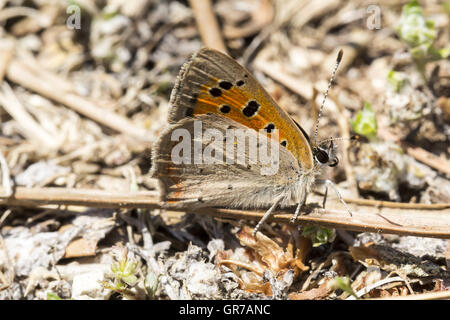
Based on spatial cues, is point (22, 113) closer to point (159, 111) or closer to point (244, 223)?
point (159, 111)

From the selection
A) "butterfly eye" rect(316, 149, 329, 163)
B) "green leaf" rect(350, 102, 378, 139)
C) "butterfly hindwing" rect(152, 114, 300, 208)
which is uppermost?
"green leaf" rect(350, 102, 378, 139)

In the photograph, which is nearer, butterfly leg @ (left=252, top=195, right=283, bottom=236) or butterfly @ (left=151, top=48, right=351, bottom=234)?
butterfly @ (left=151, top=48, right=351, bottom=234)

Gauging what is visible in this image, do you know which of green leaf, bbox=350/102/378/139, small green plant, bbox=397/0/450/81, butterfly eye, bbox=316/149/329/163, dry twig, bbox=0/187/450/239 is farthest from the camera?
small green plant, bbox=397/0/450/81

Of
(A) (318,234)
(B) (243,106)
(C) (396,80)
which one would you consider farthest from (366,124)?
(B) (243,106)

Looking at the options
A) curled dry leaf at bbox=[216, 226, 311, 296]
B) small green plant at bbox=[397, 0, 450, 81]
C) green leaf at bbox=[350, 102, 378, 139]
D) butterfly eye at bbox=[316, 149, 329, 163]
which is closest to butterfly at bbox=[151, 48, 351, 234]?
butterfly eye at bbox=[316, 149, 329, 163]

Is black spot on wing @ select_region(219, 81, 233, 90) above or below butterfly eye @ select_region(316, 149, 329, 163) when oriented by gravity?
above

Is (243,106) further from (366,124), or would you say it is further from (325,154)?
(366,124)

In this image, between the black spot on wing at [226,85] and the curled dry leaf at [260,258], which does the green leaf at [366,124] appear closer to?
the curled dry leaf at [260,258]

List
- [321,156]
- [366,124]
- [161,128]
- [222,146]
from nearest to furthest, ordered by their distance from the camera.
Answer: [222,146]
[321,156]
[366,124]
[161,128]

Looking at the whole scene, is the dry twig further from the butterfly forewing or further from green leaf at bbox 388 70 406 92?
green leaf at bbox 388 70 406 92
